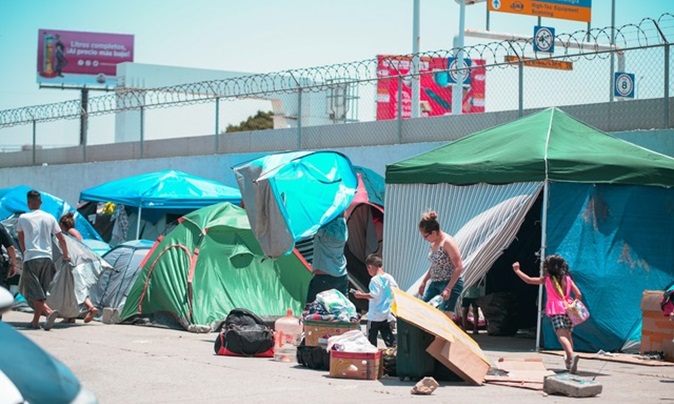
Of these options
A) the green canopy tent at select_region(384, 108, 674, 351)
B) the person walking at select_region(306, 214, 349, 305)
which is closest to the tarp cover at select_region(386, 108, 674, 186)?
the green canopy tent at select_region(384, 108, 674, 351)

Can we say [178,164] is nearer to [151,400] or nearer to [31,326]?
[31,326]

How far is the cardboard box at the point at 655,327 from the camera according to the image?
11648mm

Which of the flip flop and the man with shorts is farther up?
the man with shorts

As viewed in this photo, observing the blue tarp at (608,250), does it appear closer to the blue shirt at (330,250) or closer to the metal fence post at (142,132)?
the blue shirt at (330,250)

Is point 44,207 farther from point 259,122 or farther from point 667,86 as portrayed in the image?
point 259,122

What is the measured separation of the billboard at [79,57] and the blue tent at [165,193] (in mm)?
57496

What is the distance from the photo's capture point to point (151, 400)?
28.1ft

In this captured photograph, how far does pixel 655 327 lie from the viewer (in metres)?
11.8

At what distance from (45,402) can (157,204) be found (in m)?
15.7

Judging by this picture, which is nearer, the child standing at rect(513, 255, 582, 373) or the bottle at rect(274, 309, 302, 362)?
the child standing at rect(513, 255, 582, 373)

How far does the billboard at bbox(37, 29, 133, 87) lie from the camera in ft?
253

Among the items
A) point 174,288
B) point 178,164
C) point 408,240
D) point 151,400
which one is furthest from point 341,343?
point 178,164

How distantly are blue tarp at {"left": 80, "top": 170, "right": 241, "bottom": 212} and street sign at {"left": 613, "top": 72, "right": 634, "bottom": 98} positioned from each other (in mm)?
7217

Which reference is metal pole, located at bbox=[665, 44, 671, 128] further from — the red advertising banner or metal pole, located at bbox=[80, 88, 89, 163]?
metal pole, located at bbox=[80, 88, 89, 163]
